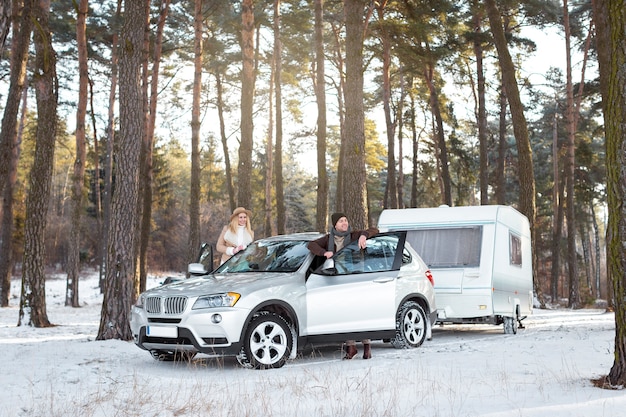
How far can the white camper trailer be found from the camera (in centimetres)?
1220

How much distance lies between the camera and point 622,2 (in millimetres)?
6805

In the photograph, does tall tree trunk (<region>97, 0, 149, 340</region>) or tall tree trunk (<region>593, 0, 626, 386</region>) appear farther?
tall tree trunk (<region>97, 0, 149, 340</region>)

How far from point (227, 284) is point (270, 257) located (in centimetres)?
126

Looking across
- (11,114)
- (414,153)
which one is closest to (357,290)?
(11,114)

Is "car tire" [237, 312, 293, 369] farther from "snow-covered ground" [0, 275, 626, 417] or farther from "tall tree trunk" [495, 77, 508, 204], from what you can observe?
"tall tree trunk" [495, 77, 508, 204]

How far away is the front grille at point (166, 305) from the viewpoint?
332 inches

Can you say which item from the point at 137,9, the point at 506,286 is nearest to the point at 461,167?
the point at 506,286

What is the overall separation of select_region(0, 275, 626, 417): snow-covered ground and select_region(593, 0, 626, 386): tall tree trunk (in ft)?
1.65

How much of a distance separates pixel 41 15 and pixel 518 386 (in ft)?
41.0

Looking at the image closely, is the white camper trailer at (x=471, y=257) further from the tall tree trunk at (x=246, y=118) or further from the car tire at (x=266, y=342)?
the tall tree trunk at (x=246, y=118)

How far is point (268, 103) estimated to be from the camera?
36094mm

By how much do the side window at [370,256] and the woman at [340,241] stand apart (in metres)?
0.12

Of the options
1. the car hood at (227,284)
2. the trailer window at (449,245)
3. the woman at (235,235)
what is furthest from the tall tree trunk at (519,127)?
the car hood at (227,284)

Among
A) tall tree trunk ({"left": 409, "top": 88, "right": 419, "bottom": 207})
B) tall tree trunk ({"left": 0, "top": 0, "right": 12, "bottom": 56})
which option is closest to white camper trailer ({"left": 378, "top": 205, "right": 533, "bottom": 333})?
tall tree trunk ({"left": 0, "top": 0, "right": 12, "bottom": 56})
